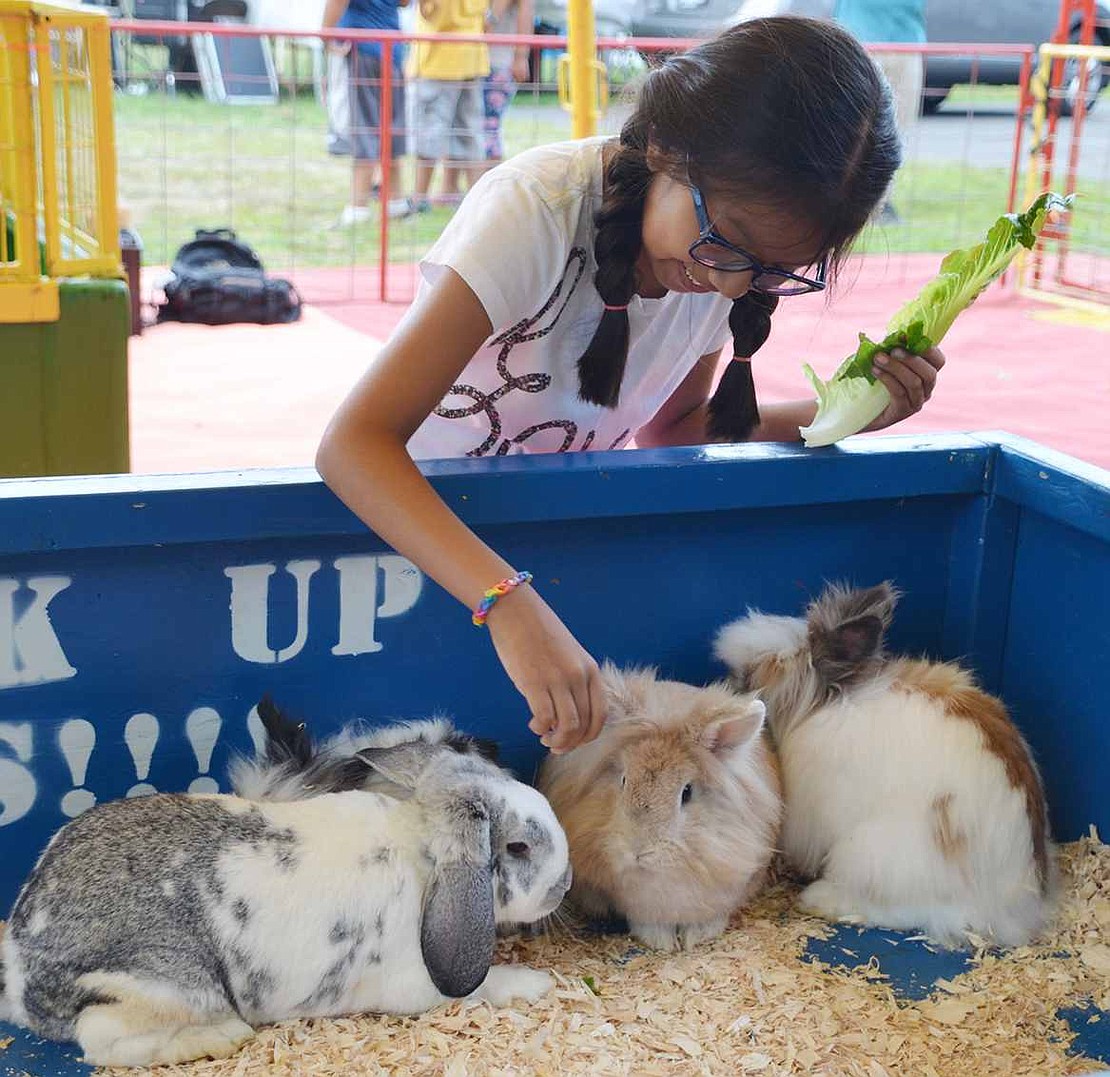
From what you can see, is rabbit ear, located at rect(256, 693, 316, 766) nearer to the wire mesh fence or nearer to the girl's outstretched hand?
the girl's outstretched hand

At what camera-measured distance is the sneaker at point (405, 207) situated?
7562mm

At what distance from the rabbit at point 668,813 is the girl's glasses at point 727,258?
0.52 metres

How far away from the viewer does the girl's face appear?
1.60m

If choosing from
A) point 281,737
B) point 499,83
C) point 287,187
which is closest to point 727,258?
point 281,737

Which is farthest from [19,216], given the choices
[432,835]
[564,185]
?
A: [432,835]

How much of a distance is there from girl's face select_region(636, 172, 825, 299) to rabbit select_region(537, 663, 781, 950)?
0.53 metres

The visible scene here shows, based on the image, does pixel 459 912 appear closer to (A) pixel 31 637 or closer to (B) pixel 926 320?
(A) pixel 31 637

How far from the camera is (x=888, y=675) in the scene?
1889 millimetres

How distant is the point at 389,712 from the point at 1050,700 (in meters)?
0.97

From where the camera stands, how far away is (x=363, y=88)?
24.8 feet

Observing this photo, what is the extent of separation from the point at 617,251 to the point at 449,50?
603 centimetres

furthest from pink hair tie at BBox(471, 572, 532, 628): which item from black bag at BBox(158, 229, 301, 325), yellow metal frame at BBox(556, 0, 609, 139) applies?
black bag at BBox(158, 229, 301, 325)

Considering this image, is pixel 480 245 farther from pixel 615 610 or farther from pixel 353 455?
pixel 615 610

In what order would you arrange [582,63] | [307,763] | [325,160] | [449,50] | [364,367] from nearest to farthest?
[307,763] < [582,63] < [364,367] < [449,50] < [325,160]
